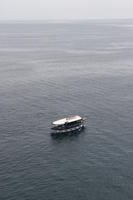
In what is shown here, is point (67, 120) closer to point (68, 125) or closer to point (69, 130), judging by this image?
point (68, 125)

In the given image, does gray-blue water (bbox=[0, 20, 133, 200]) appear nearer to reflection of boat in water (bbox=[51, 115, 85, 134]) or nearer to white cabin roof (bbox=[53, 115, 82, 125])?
reflection of boat in water (bbox=[51, 115, 85, 134])

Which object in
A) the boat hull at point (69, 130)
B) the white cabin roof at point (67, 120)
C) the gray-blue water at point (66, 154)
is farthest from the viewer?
the white cabin roof at point (67, 120)

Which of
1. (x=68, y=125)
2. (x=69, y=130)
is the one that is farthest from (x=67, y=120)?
(x=69, y=130)

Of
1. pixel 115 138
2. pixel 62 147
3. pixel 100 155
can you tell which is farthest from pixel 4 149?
pixel 115 138

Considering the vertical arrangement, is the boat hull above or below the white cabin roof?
below

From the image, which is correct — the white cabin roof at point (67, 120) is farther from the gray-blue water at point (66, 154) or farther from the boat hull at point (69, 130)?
the gray-blue water at point (66, 154)

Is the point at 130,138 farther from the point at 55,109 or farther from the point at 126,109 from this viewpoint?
the point at 55,109

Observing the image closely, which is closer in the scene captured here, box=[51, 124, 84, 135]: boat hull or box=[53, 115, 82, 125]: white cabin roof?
box=[51, 124, 84, 135]: boat hull

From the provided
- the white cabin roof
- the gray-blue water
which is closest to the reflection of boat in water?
the white cabin roof

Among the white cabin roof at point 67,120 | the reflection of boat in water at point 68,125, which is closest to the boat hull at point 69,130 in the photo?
the reflection of boat in water at point 68,125
